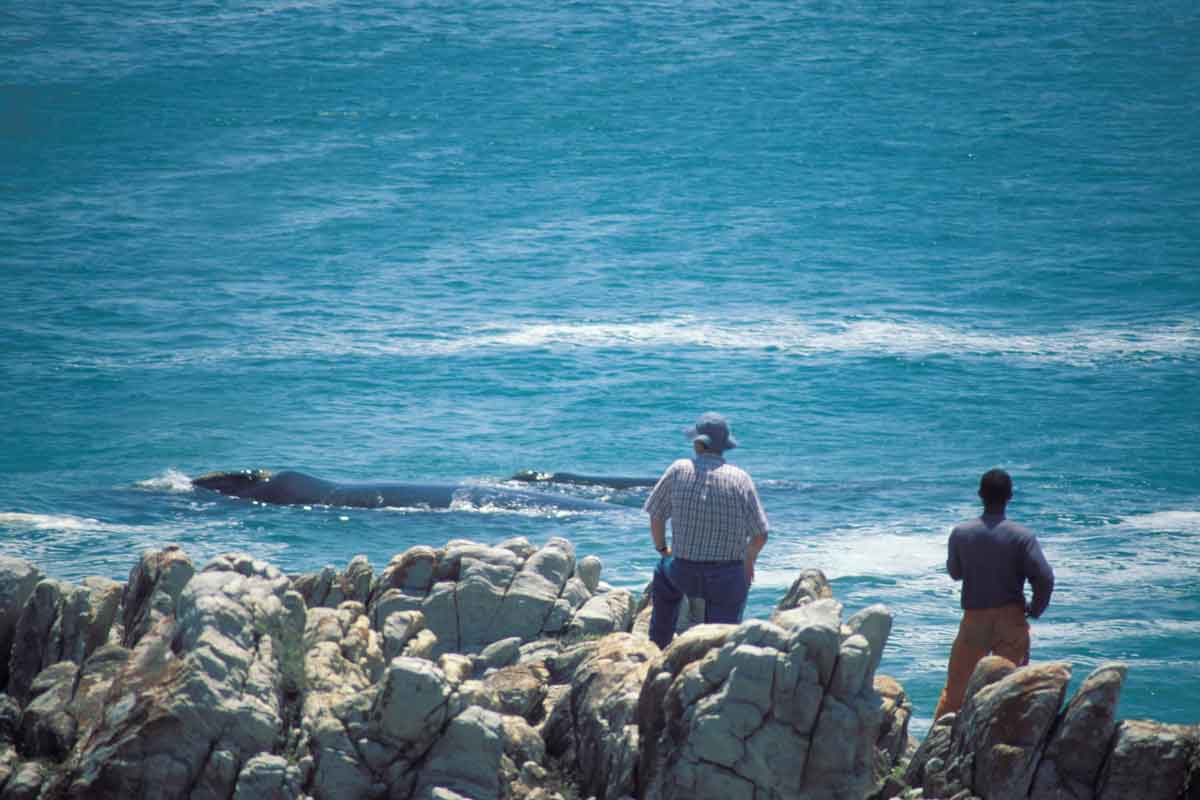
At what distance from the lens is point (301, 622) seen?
10.4 meters

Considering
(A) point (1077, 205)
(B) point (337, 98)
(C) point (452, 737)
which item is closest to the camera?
(C) point (452, 737)

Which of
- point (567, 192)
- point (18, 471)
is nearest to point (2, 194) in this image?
point (567, 192)

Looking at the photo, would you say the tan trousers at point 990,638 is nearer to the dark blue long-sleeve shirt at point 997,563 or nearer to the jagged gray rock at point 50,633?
the dark blue long-sleeve shirt at point 997,563

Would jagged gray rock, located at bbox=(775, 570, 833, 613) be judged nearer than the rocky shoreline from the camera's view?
No

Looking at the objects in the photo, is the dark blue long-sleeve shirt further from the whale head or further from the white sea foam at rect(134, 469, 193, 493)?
the white sea foam at rect(134, 469, 193, 493)

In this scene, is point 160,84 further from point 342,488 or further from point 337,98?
point 342,488

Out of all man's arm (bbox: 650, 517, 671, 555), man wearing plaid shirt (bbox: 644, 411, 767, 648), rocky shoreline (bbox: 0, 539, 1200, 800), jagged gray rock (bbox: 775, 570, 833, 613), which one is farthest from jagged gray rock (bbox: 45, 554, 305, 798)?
jagged gray rock (bbox: 775, 570, 833, 613)

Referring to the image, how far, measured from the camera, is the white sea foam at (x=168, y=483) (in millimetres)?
25672

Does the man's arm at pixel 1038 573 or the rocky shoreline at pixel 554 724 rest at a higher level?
the man's arm at pixel 1038 573

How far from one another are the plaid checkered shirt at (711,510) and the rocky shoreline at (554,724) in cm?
87

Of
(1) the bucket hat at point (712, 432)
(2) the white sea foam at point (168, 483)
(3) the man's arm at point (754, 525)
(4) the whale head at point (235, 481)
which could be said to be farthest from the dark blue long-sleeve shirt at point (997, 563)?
(2) the white sea foam at point (168, 483)

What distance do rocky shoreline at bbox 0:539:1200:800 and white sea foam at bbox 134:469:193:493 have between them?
50.7 ft

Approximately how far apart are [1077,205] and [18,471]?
125ft

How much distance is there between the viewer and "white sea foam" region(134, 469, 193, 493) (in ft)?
84.2
